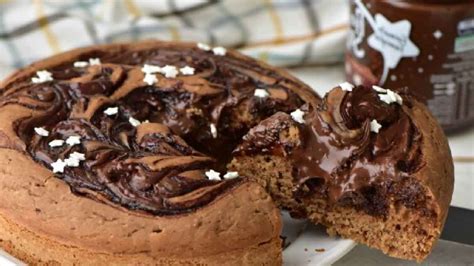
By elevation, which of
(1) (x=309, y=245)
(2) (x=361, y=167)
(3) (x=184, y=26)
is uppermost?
(3) (x=184, y=26)

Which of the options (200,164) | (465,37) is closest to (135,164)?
(200,164)

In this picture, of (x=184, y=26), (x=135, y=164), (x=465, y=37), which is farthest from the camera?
(x=184, y=26)

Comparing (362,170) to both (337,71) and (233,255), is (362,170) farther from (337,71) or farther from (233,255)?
(337,71)

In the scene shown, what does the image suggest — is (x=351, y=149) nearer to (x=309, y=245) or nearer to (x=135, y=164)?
(x=309, y=245)

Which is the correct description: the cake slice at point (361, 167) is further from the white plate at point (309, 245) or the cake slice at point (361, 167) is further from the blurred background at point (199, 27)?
the blurred background at point (199, 27)

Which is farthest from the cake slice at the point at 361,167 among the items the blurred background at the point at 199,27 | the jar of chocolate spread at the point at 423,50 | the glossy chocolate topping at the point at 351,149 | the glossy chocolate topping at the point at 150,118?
the blurred background at the point at 199,27
